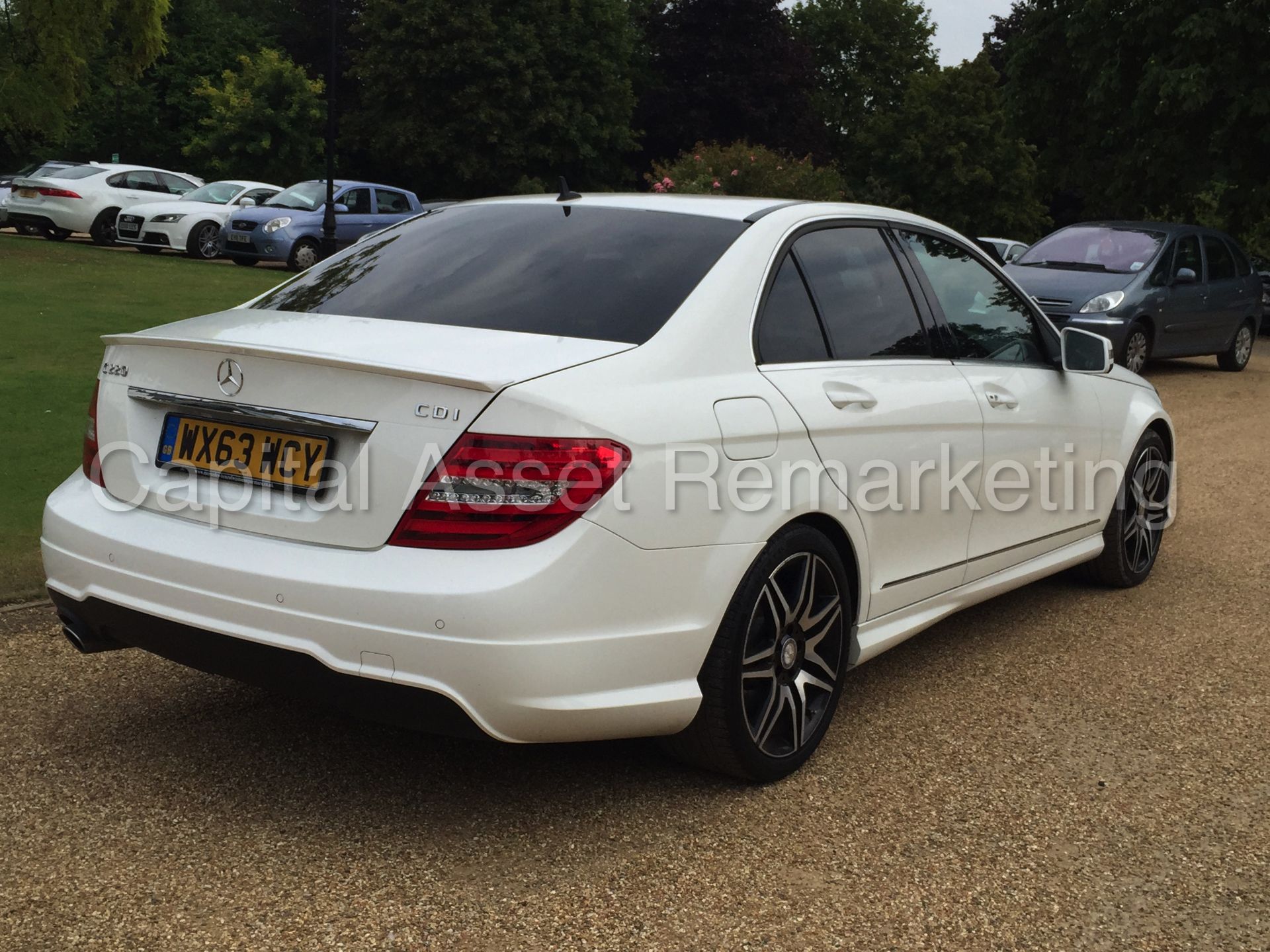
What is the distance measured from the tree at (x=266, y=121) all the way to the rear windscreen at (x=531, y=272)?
4793 cm

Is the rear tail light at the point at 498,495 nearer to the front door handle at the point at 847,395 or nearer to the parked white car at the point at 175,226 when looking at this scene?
the front door handle at the point at 847,395

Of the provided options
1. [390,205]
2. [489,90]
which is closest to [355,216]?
[390,205]

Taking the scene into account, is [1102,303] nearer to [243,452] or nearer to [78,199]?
[243,452]

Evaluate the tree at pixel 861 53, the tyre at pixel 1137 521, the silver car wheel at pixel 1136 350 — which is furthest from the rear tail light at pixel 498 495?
the tree at pixel 861 53

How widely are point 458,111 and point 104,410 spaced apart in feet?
168

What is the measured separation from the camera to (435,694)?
10.5 ft

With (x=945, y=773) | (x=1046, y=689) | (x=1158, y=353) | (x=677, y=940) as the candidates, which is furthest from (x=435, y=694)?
(x=1158, y=353)

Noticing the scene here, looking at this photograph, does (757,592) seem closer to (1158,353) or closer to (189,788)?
(189,788)

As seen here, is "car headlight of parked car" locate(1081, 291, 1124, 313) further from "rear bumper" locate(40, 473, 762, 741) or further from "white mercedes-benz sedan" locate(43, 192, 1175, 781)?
"rear bumper" locate(40, 473, 762, 741)

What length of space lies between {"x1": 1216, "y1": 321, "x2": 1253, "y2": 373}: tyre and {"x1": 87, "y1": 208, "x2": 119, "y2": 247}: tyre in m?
18.3

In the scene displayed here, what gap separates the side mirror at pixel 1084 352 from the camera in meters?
5.38

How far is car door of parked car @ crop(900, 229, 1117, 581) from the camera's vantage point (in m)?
4.85

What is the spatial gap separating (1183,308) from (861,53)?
58166 mm

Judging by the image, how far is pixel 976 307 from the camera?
510 centimetres
